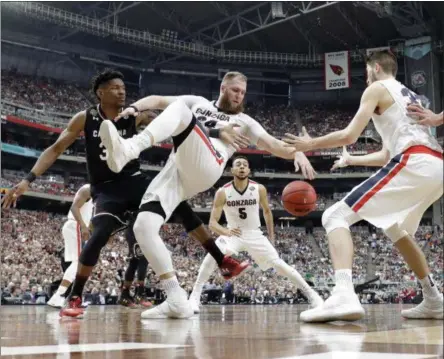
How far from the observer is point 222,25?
36312mm

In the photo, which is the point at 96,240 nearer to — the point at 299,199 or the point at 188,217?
the point at 188,217

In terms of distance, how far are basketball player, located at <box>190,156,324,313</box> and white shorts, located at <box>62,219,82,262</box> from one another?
2100 millimetres

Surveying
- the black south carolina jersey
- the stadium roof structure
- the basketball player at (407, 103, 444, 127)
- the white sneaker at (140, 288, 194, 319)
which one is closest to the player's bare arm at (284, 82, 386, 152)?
the basketball player at (407, 103, 444, 127)

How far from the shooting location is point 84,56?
35188mm

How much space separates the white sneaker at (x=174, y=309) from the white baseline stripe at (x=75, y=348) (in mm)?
1915

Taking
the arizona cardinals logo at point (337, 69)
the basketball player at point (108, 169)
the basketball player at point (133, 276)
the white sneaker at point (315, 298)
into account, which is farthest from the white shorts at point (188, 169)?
the arizona cardinals logo at point (337, 69)

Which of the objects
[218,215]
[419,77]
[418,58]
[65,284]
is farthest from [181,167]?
[418,58]

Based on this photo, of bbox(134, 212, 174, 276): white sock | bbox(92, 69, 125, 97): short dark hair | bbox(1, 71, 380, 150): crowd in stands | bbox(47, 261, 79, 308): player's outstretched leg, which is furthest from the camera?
bbox(1, 71, 380, 150): crowd in stands

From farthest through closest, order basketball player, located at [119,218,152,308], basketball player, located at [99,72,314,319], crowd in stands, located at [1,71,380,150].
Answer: crowd in stands, located at [1,71,380,150]
basketball player, located at [119,218,152,308]
basketball player, located at [99,72,314,319]

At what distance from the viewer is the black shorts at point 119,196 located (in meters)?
4.44

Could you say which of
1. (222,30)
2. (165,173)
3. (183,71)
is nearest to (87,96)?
(183,71)

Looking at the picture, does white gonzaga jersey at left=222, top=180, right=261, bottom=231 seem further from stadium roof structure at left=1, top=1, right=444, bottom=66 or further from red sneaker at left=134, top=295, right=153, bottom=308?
stadium roof structure at left=1, top=1, right=444, bottom=66

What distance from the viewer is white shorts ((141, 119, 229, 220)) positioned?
403cm

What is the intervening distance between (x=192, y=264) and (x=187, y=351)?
22329mm
